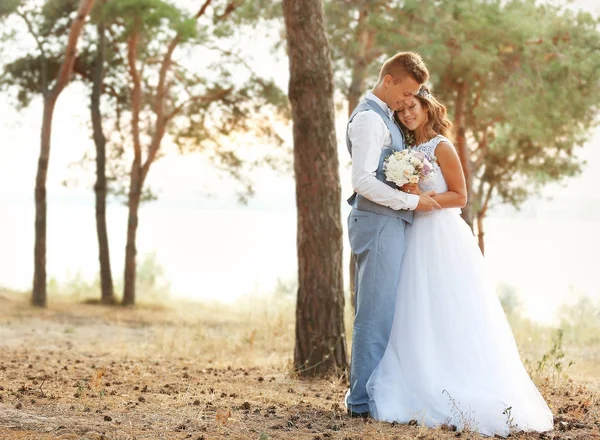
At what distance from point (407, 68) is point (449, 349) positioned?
72.9 inches

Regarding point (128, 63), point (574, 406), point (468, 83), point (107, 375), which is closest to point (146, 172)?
point (128, 63)

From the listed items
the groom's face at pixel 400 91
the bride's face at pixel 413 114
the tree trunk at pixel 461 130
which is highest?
the tree trunk at pixel 461 130

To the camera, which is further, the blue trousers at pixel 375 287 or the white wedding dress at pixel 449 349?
the blue trousers at pixel 375 287

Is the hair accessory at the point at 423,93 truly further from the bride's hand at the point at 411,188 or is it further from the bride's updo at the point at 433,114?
the bride's hand at the point at 411,188

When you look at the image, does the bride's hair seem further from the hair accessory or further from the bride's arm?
the bride's arm

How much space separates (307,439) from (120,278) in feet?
56.0

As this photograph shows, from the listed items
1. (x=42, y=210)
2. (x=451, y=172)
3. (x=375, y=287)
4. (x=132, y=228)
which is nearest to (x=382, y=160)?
(x=451, y=172)

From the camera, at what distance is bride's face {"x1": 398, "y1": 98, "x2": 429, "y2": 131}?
219 inches

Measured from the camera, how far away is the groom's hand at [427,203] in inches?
213

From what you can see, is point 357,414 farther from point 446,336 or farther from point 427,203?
point 427,203

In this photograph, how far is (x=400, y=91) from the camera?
5.47m

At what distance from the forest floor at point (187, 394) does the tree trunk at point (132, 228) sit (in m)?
5.49

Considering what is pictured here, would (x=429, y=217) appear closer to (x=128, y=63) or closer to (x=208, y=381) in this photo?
(x=208, y=381)

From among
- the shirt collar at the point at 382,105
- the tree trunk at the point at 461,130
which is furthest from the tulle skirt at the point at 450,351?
the tree trunk at the point at 461,130
